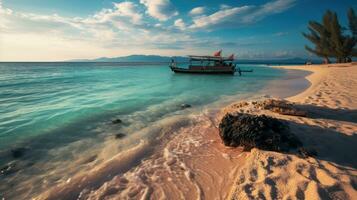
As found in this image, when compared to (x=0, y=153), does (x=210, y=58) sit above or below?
above

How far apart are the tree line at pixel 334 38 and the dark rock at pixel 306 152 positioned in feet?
231

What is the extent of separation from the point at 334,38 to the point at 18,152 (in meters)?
75.7

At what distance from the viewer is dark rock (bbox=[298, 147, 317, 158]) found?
17.2 ft

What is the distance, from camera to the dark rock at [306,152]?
5.24m

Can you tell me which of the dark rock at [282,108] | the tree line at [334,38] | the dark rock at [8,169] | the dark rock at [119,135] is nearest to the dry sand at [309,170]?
the dark rock at [282,108]

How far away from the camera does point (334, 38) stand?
58625mm

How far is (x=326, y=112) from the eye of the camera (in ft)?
29.8

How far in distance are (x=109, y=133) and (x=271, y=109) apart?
25.7 feet

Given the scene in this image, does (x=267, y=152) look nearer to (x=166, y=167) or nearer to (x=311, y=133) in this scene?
(x=311, y=133)

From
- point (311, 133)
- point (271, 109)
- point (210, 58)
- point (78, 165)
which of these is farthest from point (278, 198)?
point (210, 58)

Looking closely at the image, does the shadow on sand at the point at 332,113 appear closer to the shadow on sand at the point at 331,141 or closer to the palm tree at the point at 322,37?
the shadow on sand at the point at 331,141

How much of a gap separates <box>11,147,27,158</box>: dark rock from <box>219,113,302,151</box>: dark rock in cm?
697

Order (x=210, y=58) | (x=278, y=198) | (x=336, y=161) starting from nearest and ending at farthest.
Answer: (x=278, y=198) → (x=336, y=161) → (x=210, y=58)

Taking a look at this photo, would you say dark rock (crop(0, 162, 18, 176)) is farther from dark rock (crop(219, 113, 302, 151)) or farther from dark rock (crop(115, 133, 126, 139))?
dark rock (crop(219, 113, 302, 151))
